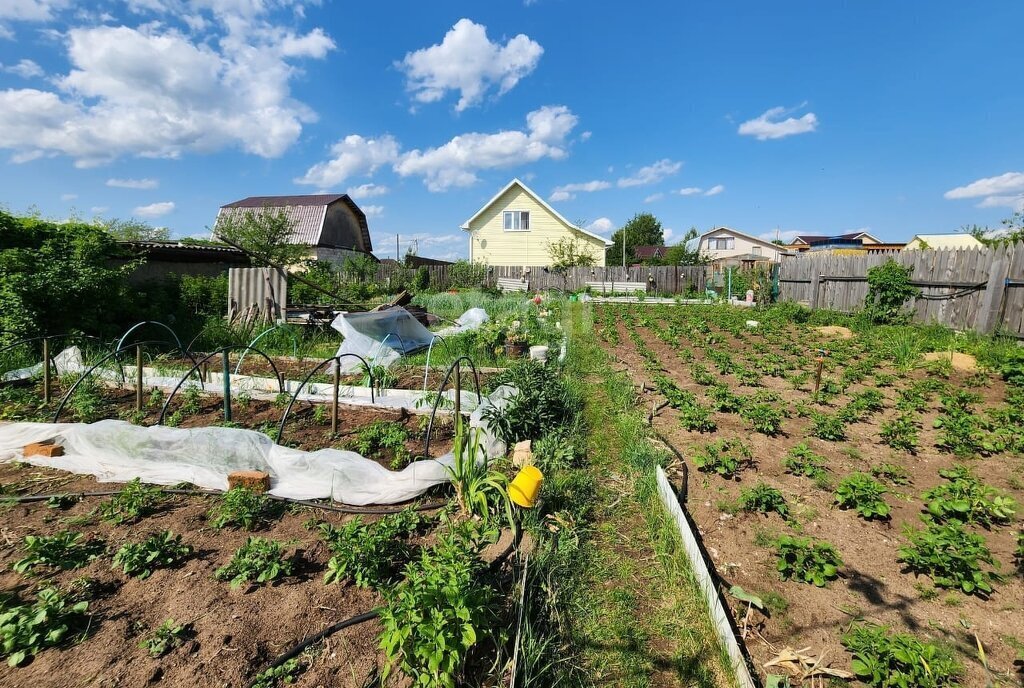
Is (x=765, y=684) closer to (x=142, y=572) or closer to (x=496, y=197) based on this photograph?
(x=142, y=572)

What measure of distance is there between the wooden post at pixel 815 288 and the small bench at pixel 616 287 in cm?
953

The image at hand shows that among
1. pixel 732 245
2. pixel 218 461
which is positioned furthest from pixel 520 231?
pixel 732 245

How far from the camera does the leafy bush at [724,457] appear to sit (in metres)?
3.43

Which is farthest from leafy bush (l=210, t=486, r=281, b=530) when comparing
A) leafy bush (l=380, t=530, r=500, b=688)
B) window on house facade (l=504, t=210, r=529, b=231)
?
window on house facade (l=504, t=210, r=529, b=231)

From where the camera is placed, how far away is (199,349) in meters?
8.61

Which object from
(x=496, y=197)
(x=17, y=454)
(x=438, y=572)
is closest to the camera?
(x=438, y=572)

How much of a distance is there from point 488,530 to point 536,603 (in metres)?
0.40

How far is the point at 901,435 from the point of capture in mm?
4012

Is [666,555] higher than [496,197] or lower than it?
lower

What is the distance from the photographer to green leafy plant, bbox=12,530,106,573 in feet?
7.50

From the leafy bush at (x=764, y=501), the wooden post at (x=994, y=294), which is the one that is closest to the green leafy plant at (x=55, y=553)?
the leafy bush at (x=764, y=501)

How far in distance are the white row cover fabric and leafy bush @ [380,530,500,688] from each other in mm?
4737

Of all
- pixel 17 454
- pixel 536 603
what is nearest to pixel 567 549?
pixel 536 603

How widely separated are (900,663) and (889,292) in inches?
465
